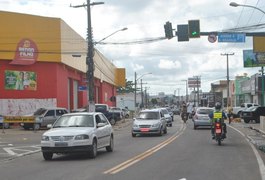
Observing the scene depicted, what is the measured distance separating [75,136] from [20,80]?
30.8 m

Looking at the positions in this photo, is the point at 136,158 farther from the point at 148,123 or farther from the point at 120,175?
the point at 148,123

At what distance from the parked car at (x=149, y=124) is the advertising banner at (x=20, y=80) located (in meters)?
18.3

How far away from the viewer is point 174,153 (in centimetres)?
1906

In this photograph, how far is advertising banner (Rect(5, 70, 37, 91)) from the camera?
Answer: 45812mm

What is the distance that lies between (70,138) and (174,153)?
417cm

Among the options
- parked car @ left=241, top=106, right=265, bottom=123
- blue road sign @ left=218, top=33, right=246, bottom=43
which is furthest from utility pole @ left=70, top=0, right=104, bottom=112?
parked car @ left=241, top=106, right=265, bottom=123

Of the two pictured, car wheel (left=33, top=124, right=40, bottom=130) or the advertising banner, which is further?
the advertising banner

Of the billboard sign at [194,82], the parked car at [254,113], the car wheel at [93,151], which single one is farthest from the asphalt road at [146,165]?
the billboard sign at [194,82]

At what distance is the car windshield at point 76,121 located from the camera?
1812 cm

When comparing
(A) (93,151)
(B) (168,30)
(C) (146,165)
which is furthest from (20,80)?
(C) (146,165)

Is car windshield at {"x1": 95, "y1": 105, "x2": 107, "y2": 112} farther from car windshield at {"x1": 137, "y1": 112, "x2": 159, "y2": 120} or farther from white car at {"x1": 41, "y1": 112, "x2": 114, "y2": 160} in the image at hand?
white car at {"x1": 41, "y1": 112, "x2": 114, "y2": 160}

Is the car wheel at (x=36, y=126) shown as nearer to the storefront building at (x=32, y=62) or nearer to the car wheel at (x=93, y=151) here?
the storefront building at (x=32, y=62)

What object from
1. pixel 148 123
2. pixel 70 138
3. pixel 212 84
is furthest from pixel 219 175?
pixel 212 84

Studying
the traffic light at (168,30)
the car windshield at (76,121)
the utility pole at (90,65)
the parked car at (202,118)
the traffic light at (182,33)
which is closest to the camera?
the car windshield at (76,121)
